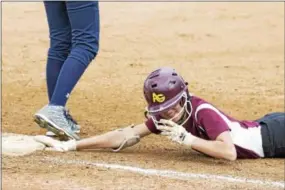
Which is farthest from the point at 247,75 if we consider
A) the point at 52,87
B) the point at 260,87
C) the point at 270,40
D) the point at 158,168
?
the point at 158,168

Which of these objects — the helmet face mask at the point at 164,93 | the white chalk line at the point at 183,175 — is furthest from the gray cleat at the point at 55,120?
the helmet face mask at the point at 164,93

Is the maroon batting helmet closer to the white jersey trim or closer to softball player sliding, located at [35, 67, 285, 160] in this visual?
softball player sliding, located at [35, 67, 285, 160]

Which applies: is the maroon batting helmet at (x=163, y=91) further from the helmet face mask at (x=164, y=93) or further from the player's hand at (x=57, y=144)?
the player's hand at (x=57, y=144)

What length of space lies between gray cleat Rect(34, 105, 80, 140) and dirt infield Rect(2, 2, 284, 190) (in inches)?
9.2

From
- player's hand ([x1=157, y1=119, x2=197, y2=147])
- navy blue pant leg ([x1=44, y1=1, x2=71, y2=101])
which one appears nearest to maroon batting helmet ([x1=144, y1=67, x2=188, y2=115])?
player's hand ([x1=157, y1=119, x2=197, y2=147])

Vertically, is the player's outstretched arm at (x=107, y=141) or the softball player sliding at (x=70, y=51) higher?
the softball player sliding at (x=70, y=51)

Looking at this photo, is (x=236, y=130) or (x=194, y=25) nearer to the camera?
(x=236, y=130)

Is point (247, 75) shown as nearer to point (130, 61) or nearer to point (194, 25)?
point (130, 61)

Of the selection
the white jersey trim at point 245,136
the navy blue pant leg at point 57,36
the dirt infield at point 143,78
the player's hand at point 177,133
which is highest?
the navy blue pant leg at point 57,36

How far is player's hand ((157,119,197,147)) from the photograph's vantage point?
506cm

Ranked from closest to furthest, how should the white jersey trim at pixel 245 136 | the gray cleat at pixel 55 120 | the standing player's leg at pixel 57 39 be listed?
the white jersey trim at pixel 245 136
the gray cleat at pixel 55 120
the standing player's leg at pixel 57 39

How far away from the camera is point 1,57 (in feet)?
31.6

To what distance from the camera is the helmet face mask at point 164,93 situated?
16.6 ft

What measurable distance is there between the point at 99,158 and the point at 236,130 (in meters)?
0.94
